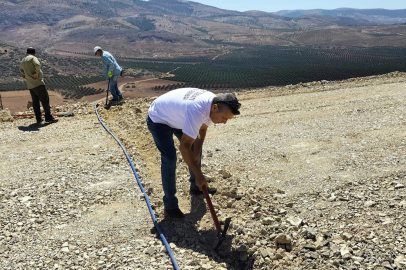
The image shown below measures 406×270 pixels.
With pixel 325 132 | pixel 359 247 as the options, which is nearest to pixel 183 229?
pixel 359 247

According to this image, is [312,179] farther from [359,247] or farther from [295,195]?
[359,247]

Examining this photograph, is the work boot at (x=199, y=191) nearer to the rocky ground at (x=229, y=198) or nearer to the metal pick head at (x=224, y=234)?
the rocky ground at (x=229, y=198)

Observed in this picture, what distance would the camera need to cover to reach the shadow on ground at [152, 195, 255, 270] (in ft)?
11.7

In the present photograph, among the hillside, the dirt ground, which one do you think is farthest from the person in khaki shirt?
the hillside

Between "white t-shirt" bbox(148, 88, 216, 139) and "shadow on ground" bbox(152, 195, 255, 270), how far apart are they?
3.89 feet

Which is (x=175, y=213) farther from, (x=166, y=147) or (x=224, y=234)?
(x=166, y=147)

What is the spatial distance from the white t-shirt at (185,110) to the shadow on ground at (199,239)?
3.89 feet

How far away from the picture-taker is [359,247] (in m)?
3.34

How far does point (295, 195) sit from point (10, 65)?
3905cm

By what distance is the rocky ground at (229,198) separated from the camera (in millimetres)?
3461

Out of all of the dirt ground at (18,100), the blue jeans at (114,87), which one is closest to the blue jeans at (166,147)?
the blue jeans at (114,87)

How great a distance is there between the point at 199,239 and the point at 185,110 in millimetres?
1457

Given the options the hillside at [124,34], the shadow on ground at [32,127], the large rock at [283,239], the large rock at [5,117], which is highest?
the hillside at [124,34]

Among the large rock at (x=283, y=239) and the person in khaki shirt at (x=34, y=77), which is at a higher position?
the person in khaki shirt at (x=34, y=77)
